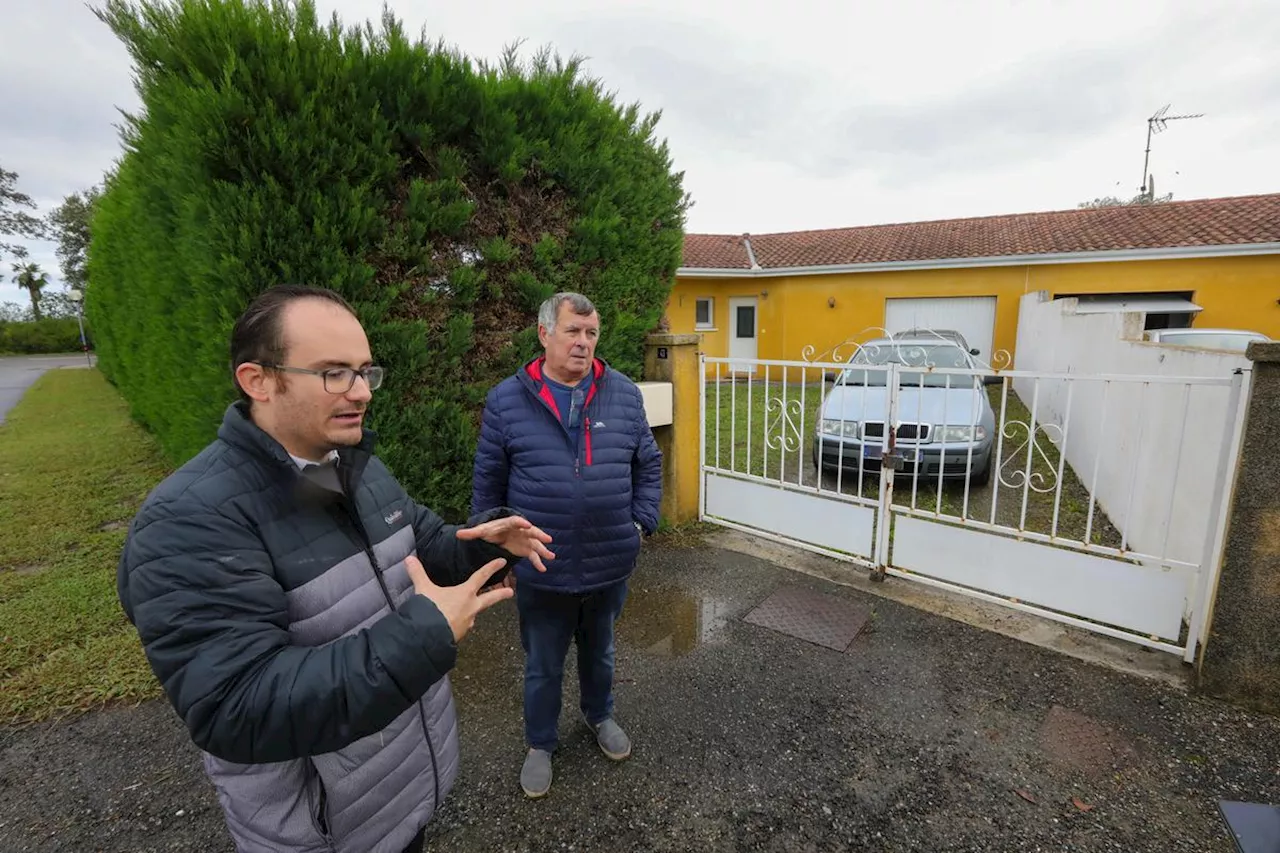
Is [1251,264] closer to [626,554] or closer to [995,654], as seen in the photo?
[995,654]

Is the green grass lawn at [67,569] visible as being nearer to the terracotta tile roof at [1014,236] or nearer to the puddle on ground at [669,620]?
the puddle on ground at [669,620]

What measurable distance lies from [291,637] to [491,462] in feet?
4.00

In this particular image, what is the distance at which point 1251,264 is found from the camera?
37.1 feet

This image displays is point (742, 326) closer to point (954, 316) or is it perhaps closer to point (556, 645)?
point (954, 316)

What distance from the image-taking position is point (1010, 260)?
12938mm

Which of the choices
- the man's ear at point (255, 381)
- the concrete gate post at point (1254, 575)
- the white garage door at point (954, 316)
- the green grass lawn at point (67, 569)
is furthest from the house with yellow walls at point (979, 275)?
the man's ear at point (255, 381)

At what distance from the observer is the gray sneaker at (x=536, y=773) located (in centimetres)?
222

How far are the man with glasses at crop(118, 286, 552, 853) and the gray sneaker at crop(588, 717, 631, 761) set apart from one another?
105 centimetres

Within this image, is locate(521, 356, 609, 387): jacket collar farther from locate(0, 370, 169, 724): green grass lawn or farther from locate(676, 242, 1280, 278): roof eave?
locate(676, 242, 1280, 278): roof eave

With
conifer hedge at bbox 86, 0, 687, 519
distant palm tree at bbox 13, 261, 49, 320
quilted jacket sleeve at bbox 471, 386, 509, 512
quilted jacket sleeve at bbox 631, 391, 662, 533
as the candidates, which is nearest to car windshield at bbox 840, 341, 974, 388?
conifer hedge at bbox 86, 0, 687, 519

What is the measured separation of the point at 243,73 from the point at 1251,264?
640 inches

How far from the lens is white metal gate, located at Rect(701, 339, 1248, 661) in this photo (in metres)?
2.91

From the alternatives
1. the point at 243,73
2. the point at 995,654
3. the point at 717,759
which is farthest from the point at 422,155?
the point at 995,654

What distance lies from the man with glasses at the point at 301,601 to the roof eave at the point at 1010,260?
34.8ft
